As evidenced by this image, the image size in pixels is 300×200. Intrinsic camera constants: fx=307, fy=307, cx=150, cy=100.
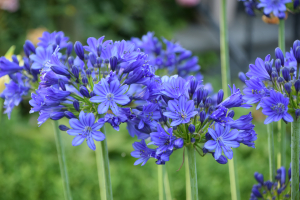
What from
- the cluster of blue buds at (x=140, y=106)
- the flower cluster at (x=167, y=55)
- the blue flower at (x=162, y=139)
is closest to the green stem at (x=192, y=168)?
the cluster of blue buds at (x=140, y=106)

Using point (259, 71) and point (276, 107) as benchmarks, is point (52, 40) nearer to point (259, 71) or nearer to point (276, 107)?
point (259, 71)

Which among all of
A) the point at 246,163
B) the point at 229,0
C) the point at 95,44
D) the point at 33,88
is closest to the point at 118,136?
the point at 246,163

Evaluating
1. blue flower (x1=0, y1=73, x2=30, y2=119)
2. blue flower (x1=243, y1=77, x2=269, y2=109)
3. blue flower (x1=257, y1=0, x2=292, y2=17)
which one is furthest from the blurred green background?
blue flower (x1=257, y1=0, x2=292, y2=17)

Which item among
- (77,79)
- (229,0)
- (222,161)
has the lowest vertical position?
(222,161)

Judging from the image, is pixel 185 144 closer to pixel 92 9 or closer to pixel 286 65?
pixel 286 65

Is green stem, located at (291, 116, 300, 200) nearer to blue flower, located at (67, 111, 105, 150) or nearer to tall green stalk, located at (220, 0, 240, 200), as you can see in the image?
tall green stalk, located at (220, 0, 240, 200)

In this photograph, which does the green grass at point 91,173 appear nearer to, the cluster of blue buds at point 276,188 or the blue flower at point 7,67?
the cluster of blue buds at point 276,188

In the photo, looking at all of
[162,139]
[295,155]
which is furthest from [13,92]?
[295,155]
